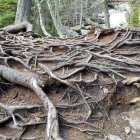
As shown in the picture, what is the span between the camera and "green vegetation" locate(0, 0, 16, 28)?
2566 centimetres

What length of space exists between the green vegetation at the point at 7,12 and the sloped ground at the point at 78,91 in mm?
17391

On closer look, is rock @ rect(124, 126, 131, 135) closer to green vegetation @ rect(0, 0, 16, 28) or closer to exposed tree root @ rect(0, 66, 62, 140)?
exposed tree root @ rect(0, 66, 62, 140)

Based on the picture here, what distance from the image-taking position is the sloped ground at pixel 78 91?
5.95 metres

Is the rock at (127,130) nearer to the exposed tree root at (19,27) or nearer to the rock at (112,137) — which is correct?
the rock at (112,137)

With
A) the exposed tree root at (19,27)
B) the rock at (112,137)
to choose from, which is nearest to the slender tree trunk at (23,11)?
the exposed tree root at (19,27)

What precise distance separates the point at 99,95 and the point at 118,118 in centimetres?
57

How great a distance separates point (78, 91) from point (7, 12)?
20611mm

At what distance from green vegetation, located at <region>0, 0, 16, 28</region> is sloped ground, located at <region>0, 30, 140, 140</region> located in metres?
17.4

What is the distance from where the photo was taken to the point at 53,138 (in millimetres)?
5316

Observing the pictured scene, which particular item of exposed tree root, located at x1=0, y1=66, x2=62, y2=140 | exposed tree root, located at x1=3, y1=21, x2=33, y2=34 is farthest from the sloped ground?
exposed tree root, located at x1=3, y1=21, x2=33, y2=34

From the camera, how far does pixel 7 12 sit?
26156 millimetres

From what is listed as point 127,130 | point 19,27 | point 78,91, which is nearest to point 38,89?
point 78,91

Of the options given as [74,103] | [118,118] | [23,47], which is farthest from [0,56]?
[118,118]

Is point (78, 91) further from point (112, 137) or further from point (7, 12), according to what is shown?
point (7, 12)
